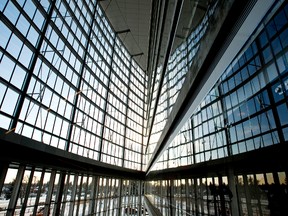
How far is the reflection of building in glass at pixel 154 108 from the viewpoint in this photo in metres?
2.83

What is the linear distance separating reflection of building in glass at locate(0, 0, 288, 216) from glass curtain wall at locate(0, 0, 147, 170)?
0.10 meters

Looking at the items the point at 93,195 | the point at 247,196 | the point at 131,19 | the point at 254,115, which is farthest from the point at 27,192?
the point at 131,19

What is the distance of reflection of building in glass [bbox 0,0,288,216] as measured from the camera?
2834 millimetres

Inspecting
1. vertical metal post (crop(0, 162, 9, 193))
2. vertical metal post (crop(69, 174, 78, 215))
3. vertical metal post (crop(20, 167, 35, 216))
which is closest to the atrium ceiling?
vertical metal post (crop(20, 167, 35, 216))

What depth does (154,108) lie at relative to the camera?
15.9 m

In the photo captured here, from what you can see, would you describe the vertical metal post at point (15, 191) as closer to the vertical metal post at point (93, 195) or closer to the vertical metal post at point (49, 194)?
the vertical metal post at point (49, 194)

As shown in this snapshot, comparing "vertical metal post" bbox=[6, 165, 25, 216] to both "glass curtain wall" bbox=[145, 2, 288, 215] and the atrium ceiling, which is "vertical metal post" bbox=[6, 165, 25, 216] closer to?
"glass curtain wall" bbox=[145, 2, 288, 215]

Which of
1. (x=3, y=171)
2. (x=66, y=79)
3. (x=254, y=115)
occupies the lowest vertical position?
(x=3, y=171)

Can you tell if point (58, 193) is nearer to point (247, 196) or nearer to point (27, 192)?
point (27, 192)

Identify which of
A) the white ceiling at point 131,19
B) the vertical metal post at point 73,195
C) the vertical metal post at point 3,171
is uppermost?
the white ceiling at point 131,19

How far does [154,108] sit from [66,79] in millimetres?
8962

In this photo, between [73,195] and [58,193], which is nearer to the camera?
[58,193]

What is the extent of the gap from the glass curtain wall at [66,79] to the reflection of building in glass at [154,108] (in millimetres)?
100

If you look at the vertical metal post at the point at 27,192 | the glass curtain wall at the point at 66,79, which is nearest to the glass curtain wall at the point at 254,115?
the glass curtain wall at the point at 66,79
